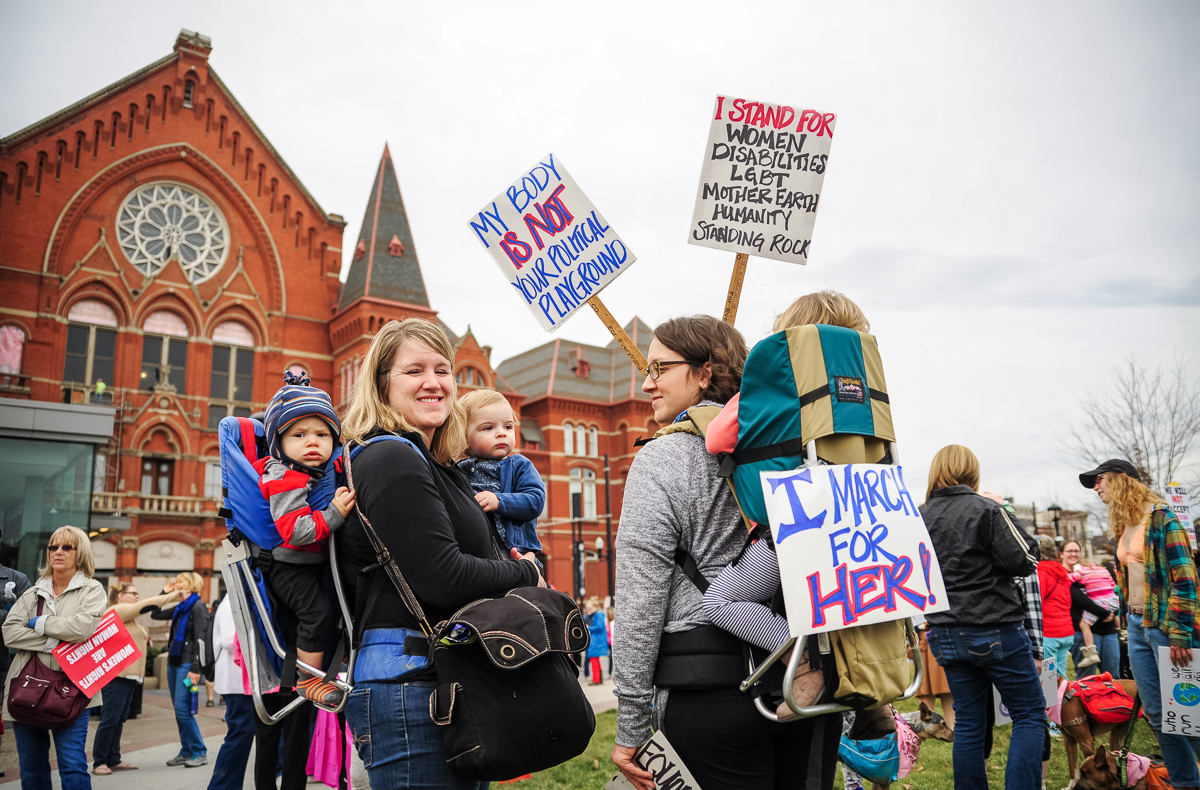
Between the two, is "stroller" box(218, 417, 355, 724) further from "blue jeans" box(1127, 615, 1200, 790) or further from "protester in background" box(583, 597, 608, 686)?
"protester in background" box(583, 597, 608, 686)

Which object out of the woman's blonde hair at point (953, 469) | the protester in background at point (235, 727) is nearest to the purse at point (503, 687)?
the protester in background at point (235, 727)

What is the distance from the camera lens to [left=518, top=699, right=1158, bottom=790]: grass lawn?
6.02 m

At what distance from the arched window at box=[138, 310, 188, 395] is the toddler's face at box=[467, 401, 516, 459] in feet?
115

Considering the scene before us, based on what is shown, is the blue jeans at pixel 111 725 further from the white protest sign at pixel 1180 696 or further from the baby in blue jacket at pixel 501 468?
the white protest sign at pixel 1180 696

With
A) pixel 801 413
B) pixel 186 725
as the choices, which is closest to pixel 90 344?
pixel 186 725

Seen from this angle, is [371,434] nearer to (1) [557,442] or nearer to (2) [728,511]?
(2) [728,511]

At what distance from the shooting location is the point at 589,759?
762 cm

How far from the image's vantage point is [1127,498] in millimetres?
5602

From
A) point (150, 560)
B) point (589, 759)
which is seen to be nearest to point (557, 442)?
point (150, 560)

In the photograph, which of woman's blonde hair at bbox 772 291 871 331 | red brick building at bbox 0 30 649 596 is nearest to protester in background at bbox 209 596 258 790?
woman's blonde hair at bbox 772 291 871 331

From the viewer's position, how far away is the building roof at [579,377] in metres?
50.4

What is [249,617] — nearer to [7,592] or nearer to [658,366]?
[658,366]

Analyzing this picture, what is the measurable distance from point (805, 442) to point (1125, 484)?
14.7ft

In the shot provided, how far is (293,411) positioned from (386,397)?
0.65m
